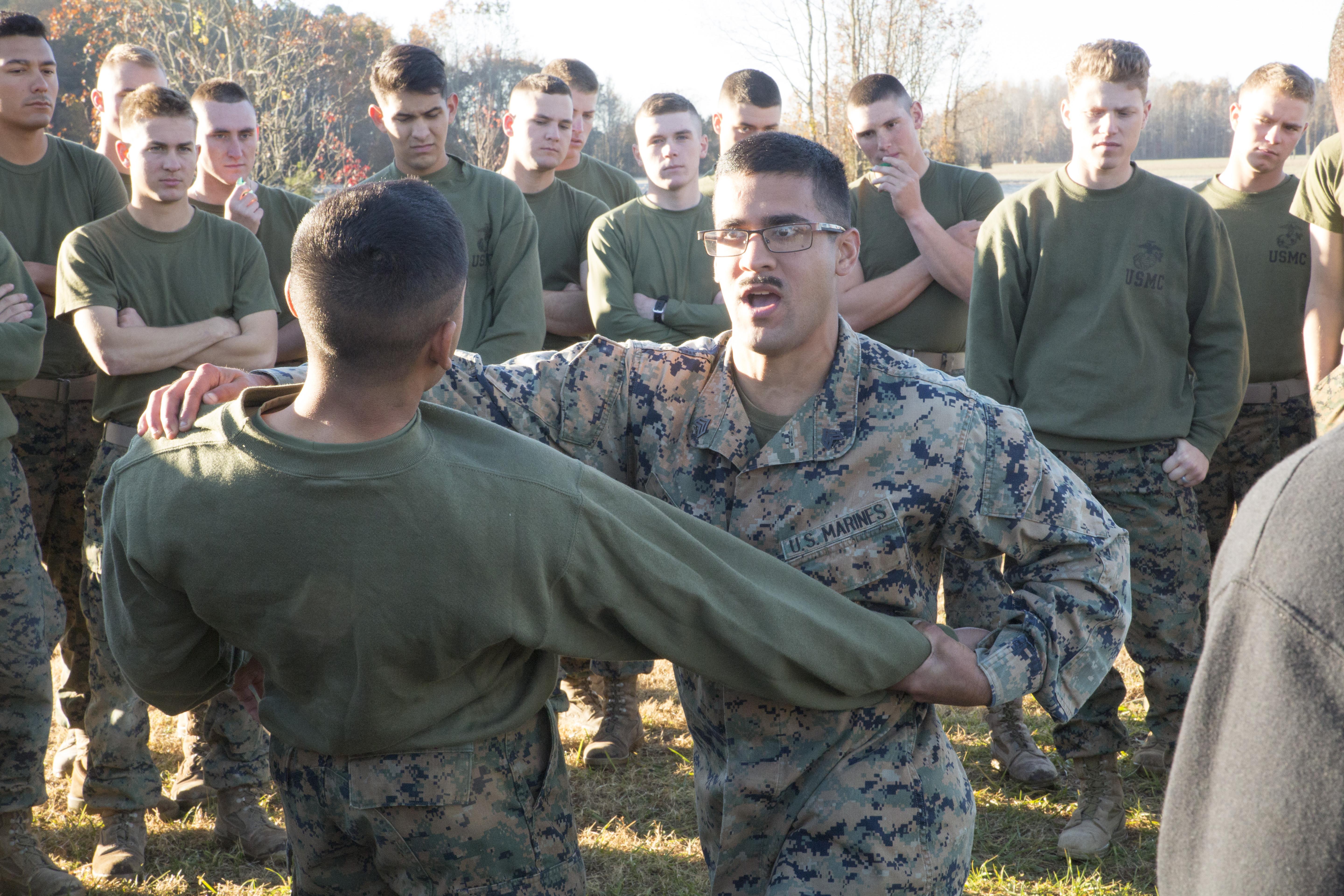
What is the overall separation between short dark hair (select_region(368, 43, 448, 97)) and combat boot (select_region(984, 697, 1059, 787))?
12.1ft

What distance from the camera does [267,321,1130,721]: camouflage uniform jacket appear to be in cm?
243

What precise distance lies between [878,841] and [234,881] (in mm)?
2662

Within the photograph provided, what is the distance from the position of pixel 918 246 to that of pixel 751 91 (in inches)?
49.0

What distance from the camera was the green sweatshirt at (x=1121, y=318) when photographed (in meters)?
4.25

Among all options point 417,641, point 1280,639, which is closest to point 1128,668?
point 417,641

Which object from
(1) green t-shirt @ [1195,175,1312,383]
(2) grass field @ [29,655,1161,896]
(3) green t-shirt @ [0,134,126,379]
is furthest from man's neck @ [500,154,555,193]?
(1) green t-shirt @ [1195,175,1312,383]

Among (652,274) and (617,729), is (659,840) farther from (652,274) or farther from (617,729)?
(652,274)

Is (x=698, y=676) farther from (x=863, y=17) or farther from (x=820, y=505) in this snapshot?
(x=863, y=17)

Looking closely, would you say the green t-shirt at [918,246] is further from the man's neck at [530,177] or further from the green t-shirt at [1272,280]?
the man's neck at [530,177]

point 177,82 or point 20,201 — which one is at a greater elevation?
point 177,82

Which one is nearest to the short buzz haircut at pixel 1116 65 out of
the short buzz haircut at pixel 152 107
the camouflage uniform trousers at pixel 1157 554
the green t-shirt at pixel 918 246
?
the green t-shirt at pixel 918 246

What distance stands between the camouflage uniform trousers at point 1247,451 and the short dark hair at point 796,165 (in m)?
3.11

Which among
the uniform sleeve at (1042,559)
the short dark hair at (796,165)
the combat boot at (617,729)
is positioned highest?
the short dark hair at (796,165)

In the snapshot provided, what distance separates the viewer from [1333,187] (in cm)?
496
